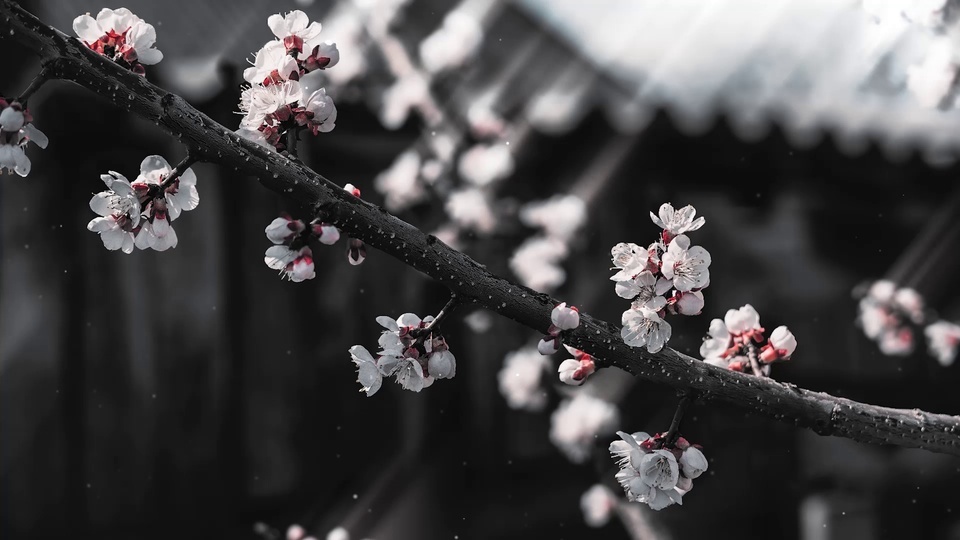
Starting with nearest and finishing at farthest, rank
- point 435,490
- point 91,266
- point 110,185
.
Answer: point 110,185, point 91,266, point 435,490

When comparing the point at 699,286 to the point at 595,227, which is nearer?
the point at 699,286

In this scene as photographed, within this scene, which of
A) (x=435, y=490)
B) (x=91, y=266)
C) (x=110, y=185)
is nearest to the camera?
(x=110, y=185)

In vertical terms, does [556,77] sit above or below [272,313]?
above

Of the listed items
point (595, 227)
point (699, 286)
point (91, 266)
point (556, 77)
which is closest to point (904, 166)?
point (595, 227)

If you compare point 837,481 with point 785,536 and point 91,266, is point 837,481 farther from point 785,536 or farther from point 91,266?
point 91,266

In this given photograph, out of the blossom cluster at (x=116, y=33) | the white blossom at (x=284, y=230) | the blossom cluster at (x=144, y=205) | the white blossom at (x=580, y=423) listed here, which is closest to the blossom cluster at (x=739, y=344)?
the white blossom at (x=284, y=230)

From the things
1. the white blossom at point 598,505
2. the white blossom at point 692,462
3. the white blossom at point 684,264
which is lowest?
the white blossom at point 598,505

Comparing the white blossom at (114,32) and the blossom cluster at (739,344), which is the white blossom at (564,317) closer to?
the blossom cluster at (739,344)

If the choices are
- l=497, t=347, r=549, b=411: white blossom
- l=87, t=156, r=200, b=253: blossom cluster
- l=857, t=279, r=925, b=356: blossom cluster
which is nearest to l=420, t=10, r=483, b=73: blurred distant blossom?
l=497, t=347, r=549, b=411: white blossom

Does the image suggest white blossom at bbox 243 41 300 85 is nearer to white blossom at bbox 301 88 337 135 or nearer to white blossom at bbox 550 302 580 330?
white blossom at bbox 301 88 337 135
